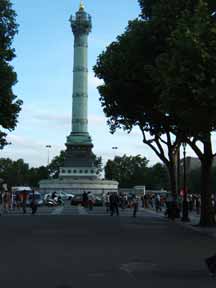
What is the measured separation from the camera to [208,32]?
21.4 m

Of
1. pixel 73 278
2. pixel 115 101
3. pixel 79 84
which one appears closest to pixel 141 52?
pixel 115 101

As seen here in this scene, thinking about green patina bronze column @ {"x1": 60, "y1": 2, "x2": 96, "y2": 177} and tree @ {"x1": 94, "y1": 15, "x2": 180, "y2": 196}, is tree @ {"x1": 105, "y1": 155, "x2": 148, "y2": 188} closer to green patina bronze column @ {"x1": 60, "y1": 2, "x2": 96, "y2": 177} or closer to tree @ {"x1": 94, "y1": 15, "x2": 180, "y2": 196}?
green patina bronze column @ {"x1": 60, "y1": 2, "x2": 96, "y2": 177}

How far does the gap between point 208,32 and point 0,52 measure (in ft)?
36.9

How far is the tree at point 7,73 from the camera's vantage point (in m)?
29.8

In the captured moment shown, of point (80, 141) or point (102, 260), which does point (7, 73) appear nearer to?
point (102, 260)

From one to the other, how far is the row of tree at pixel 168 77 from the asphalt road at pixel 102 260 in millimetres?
4735

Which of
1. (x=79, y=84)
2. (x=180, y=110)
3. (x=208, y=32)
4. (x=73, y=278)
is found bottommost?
(x=73, y=278)

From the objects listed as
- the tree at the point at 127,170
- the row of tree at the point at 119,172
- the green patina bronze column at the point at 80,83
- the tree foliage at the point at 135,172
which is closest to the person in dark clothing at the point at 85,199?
the green patina bronze column at the point at 80,83

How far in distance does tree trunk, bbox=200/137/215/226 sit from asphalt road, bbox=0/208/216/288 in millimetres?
7235

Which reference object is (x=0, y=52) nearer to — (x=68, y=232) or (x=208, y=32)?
(x=68, y=232)

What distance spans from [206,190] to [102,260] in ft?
58.8

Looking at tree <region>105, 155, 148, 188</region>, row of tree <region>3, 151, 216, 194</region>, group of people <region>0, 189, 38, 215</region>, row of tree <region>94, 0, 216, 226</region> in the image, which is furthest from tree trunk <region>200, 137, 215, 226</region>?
tree <region>105, 155, 148, 188</region>

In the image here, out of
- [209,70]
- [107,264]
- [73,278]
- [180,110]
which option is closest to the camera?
[73,278]

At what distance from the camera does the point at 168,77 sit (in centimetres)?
2277
